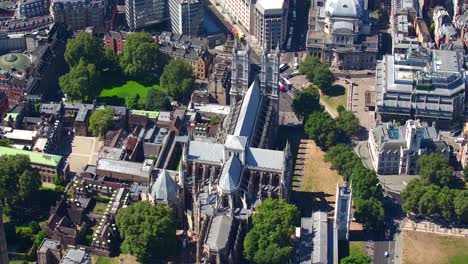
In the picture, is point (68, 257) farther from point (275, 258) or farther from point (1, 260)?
point (1, 260)

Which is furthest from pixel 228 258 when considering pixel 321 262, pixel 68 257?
pixel 68 257

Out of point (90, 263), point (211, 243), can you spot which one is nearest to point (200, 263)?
point (211, 243)

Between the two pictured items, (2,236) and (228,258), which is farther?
(228,258)

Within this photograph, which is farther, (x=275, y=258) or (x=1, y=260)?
(x=275, y=258)

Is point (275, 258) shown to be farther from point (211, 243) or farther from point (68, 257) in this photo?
point (68, 257)

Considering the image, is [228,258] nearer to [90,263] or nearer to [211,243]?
[211,243]

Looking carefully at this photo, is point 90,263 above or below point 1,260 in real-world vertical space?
below

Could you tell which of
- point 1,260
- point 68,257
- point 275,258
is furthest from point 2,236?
point 275,258

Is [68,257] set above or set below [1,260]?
below
